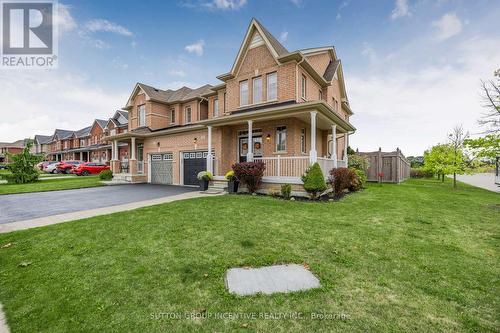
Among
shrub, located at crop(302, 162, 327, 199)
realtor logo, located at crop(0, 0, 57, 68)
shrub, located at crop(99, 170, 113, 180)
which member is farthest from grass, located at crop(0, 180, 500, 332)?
shrub, located at crop(99, 170, 113, 180)

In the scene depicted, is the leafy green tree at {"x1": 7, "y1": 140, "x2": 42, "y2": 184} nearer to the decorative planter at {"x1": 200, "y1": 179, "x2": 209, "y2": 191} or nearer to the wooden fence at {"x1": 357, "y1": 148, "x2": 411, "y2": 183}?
the decorative planter at {"x1": 200, "y1": 179, "x2": 209, "y2": 191}

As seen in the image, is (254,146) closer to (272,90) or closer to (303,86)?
(272,90)

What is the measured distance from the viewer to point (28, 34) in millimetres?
10000

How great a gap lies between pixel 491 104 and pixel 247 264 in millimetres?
12530

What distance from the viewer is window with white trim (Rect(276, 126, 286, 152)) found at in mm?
11945

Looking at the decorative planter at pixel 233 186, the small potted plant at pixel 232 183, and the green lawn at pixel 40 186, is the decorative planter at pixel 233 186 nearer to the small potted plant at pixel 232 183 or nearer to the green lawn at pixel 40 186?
the small potted plant at pixel 232 183

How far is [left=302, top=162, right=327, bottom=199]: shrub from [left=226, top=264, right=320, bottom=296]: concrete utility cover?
19.2 ft

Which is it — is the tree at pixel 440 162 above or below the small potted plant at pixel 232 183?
above

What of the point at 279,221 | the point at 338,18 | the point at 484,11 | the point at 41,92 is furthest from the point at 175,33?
the point at 484,11

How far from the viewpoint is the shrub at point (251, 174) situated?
1027 cm

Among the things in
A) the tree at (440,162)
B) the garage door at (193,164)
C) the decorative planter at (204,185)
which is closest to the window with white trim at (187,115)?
the garage door at (193,164)

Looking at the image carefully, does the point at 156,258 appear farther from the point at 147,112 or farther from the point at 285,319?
the point at 147,112

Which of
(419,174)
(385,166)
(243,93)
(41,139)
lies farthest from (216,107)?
(41,139)

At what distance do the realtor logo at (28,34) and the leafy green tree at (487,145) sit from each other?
18581 mm
